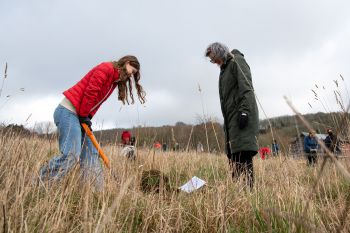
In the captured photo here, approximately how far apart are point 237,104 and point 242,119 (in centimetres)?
21

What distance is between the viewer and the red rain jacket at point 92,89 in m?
3.26

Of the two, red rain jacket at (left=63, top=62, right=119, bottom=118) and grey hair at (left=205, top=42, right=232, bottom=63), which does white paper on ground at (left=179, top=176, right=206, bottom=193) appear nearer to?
red rain jacket at (left=63, top=62, right=119, bottom=118)

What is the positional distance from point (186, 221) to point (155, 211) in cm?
18

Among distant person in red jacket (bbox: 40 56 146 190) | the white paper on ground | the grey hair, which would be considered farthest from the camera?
the grey hair

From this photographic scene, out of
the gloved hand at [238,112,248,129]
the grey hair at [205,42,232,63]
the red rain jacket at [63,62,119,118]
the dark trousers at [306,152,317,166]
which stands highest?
the grey hair at [205,42,232,63]

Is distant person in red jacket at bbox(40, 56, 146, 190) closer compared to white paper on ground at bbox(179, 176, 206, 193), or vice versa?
white paper on ground at bbox(179, 176, 206, 193)

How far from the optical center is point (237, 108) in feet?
11.4

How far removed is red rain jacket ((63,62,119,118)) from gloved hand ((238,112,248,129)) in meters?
1.28

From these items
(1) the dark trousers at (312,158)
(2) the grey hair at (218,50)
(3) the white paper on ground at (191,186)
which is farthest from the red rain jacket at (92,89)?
(1) the dark trousers at (312,158)

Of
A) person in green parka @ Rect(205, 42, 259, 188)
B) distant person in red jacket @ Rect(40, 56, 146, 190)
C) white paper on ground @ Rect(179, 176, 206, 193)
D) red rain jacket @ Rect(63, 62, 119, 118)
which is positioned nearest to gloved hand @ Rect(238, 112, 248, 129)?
person in green parka @ Rect(205, 42, 259, 188)

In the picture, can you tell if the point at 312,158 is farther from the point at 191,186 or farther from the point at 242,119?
the point at 191,186

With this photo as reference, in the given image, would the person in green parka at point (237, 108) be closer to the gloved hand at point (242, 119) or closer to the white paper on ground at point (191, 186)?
the gloved hand at point (242, 119)

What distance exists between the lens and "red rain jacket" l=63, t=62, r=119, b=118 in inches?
128

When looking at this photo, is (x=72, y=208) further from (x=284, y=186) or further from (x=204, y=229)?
(x=284, y=186)
